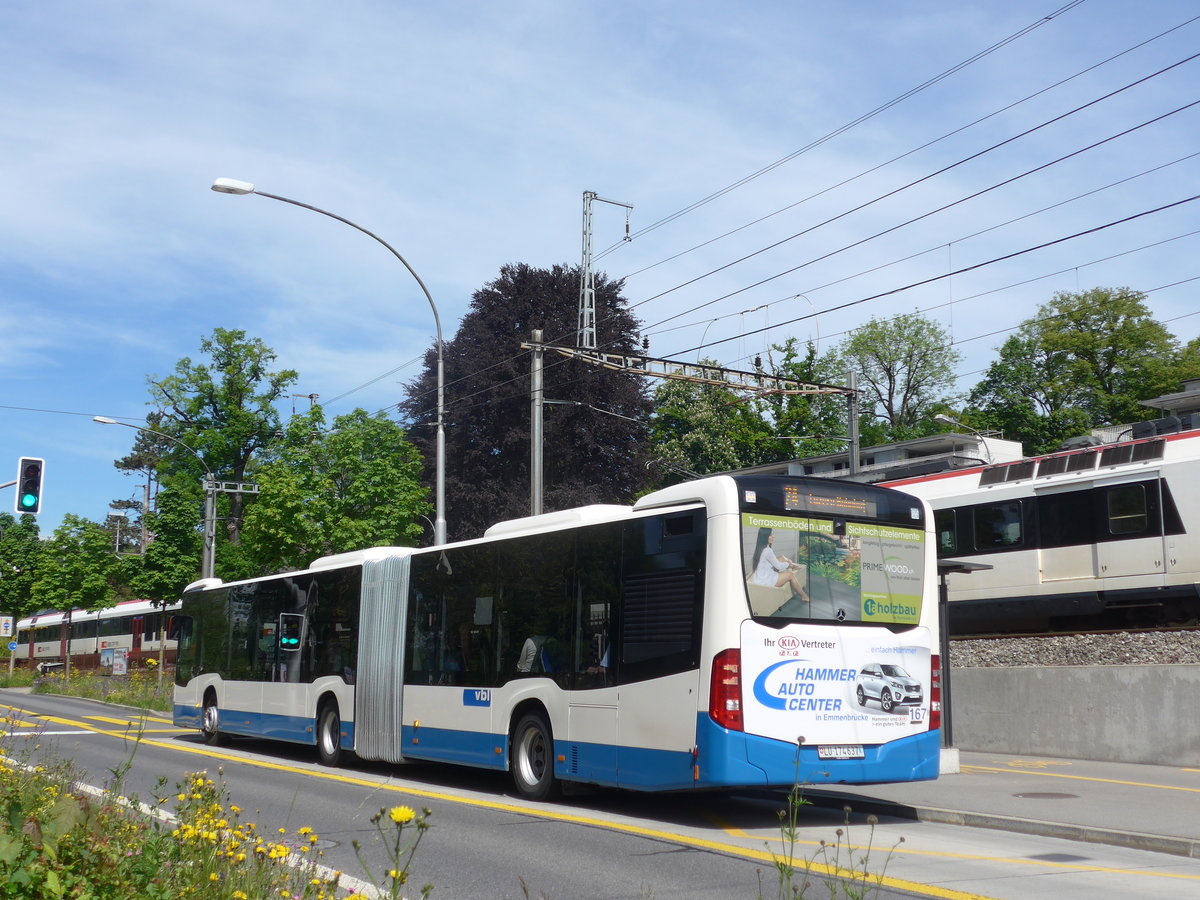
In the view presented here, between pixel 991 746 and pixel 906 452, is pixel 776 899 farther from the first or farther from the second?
pixel 906 452

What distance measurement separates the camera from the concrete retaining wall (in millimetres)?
17109

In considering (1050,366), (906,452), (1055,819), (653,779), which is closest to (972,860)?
(1055,819)

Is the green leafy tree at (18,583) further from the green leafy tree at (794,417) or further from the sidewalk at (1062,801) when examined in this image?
the sidewalk at (1062,801)

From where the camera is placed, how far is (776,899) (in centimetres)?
752

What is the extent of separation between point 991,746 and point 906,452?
21.9 m

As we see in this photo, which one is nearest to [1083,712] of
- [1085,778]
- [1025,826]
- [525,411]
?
[1085,778]

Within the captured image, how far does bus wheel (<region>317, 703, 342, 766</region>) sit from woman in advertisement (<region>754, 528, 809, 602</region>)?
349 inches

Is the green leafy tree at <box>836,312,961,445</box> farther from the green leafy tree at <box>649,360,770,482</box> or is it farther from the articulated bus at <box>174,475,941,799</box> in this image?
the articulated bus at <box>174,475,941,799</box>

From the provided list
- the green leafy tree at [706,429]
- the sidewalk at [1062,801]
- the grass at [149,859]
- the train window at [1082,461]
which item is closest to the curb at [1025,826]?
the sidewalk at [1062,801]

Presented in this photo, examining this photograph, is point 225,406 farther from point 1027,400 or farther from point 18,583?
point 1027,400

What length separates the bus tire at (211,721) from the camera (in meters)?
22.6

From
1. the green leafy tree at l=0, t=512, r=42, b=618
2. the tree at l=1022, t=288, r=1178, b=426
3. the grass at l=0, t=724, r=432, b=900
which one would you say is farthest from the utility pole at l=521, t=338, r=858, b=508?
the green leafy tree at l=0, t=512, r=42, b=618

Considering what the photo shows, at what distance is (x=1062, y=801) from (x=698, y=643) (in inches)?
178

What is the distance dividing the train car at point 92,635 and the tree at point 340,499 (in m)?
14.6
